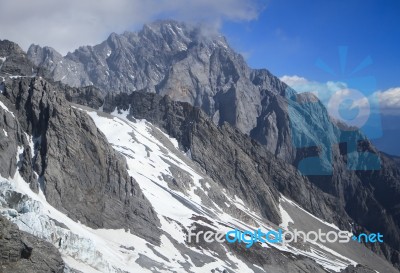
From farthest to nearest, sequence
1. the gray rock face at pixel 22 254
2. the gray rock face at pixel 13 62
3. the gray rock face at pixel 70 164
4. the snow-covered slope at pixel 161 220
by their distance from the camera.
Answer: the gray rock face at pixel 13 62 → the gray rock face at pixel 70 164 → the snow-covered slope at pixel 161 220 → the gray rock face at pixel 22 254

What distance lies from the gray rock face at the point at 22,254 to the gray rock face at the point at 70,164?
152 feet

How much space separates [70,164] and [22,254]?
6005 centimetres

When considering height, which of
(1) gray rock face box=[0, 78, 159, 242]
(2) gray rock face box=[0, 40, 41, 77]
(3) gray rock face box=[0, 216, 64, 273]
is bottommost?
(3) gray rock face box=[0, 216, 64, 273]


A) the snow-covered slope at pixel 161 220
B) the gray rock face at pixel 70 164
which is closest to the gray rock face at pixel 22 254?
the snow-covered slope at pixel 161 220

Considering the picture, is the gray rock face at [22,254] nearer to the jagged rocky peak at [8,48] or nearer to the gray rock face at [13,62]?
the gray rock face at [13,62]

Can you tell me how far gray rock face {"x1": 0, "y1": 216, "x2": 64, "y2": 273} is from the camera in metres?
35.8

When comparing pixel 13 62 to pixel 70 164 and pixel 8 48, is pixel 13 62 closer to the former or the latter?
pixel 8 48

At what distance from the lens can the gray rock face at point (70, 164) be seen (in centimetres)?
8962

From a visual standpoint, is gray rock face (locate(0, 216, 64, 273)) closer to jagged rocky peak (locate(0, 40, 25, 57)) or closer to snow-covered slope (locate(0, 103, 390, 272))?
snow-covered slope (locate(0, 103, 390, 272))

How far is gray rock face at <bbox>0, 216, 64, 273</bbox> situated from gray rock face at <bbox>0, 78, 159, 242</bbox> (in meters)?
46.3

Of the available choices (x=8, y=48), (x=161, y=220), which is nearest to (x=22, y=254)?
(x=161, y=220)

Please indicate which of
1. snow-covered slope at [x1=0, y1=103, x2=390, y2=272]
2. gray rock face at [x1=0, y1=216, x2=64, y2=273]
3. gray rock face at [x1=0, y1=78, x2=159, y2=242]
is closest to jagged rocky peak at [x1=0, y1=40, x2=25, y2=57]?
snow-covered slope at [x1=0, y1=103, x2=390, y2=272]

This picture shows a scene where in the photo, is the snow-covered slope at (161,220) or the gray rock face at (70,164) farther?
the gray rock face at (70,164)

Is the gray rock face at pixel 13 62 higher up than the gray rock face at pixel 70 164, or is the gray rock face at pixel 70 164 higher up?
the gray rock face at pixel 13 62
